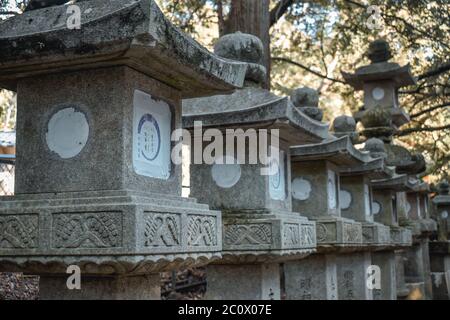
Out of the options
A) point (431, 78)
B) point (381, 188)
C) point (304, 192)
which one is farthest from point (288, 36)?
point (304, 192)

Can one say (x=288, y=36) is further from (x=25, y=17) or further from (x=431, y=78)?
(x=25, y=17)

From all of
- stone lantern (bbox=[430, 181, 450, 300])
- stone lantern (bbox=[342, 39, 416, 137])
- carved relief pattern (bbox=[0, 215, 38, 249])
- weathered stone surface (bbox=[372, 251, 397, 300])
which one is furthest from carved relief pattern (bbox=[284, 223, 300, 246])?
stone lantern (bbox=[430, 181, 450, 300])

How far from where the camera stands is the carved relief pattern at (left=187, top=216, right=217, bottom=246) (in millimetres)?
4328

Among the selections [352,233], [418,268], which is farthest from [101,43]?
[418,268]

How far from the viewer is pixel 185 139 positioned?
247 inches

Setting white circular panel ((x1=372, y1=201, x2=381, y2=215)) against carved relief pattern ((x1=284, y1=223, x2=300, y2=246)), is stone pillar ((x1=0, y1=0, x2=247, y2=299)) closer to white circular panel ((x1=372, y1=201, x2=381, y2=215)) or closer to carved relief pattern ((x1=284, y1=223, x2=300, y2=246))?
carved relief pattern ((x1=284, y1=223, x2=300, y2=246))

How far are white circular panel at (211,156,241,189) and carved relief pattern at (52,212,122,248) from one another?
8.40ft

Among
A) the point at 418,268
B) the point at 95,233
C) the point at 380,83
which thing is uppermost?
the point at 380,83

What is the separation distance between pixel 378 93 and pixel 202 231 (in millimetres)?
11203

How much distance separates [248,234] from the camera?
586 cm

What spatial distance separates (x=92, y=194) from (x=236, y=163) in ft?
7.85

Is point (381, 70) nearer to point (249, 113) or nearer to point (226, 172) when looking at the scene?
point (226, 172)

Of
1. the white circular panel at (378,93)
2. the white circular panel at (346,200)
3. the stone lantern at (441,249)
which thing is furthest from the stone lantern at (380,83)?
the stone lantern at (441,249)
